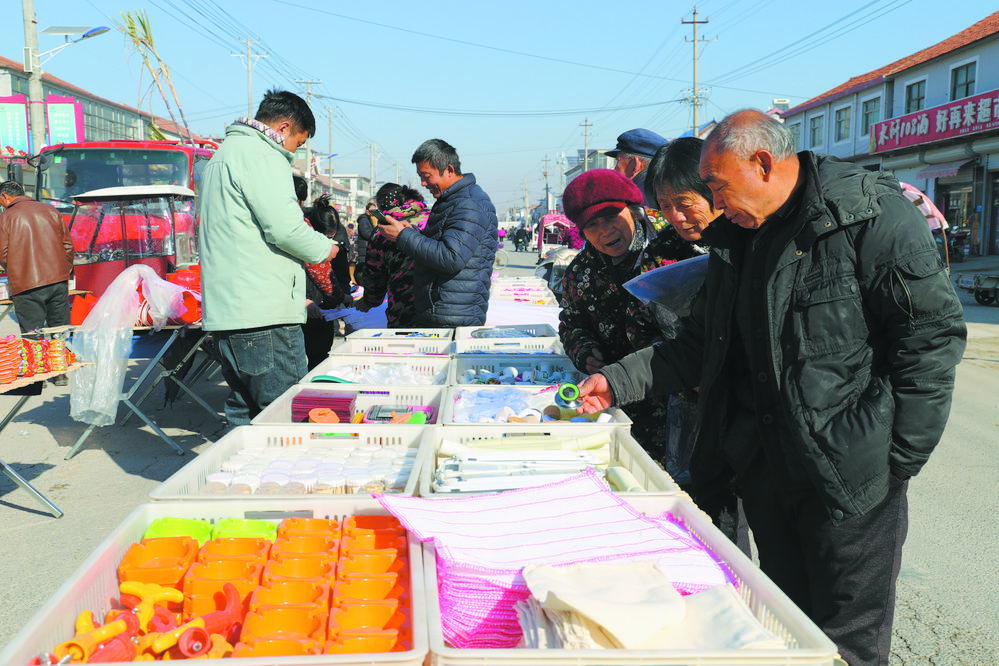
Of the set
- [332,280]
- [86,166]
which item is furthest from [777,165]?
[86,166]

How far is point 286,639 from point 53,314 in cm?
786

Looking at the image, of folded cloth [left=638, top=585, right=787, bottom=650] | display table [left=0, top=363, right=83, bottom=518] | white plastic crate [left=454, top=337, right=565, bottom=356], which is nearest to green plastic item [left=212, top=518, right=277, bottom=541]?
folded cloth [left=638, top=585, right=787, bottom=650]

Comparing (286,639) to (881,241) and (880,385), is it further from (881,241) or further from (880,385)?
(881,241)

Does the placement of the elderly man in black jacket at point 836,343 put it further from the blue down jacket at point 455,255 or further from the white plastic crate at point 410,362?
the blue down jacket at point 455,255

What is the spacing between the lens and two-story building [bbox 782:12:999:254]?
2270 centimetres

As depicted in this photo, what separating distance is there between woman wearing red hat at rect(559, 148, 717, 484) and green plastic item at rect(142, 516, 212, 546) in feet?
5.61

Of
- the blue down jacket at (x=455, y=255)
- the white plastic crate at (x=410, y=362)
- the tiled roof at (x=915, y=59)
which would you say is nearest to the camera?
the white plastic crate at (x=410, y=362)

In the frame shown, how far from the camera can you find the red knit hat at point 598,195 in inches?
112

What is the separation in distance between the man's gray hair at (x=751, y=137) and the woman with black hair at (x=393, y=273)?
337 centimetres

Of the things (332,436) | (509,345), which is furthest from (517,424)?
(509,345)

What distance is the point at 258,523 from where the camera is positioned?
68.6 inches

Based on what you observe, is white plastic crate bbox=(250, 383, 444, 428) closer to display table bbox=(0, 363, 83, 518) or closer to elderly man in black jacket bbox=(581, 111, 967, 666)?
elderly man in black jacket bbox=(581, 111, 967, 666)

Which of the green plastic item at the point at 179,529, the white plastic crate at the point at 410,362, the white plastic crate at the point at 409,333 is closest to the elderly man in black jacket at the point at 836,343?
the green plastic item at the point at 179,529

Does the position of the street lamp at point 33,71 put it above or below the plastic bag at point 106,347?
above
